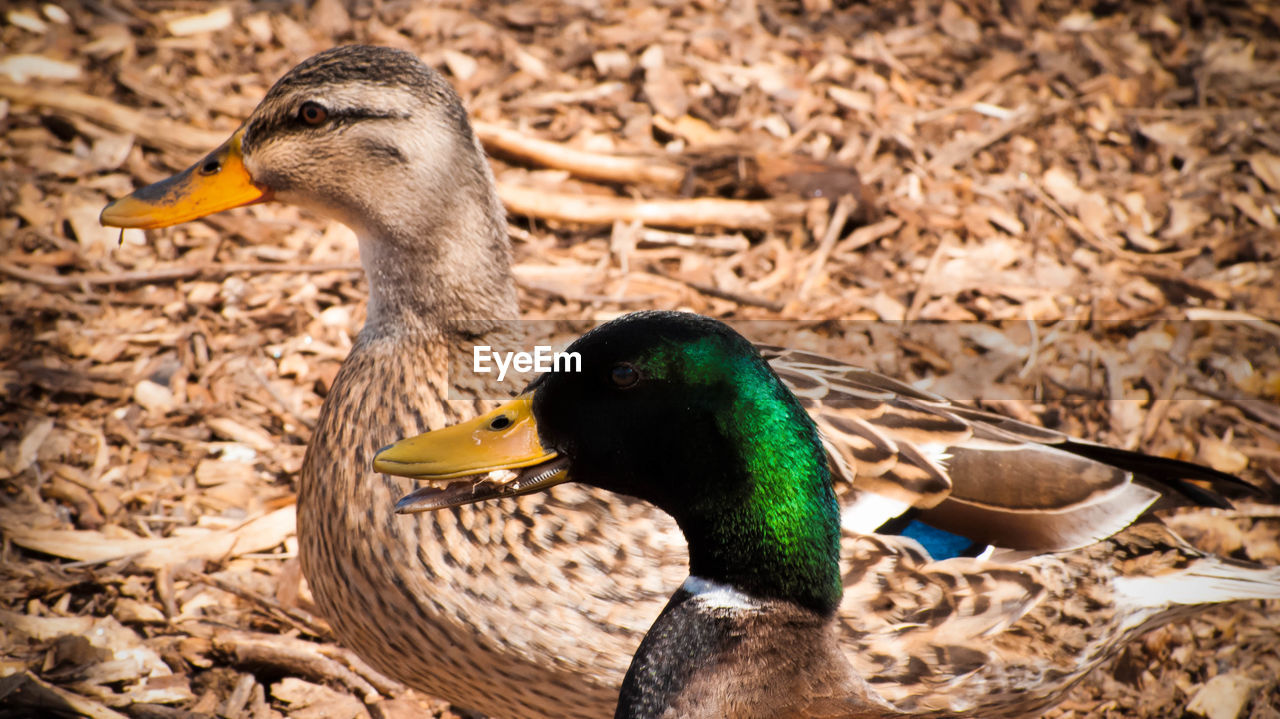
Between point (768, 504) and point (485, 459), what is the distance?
481 mm

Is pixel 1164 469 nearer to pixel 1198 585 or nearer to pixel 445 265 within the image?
pixel 1198 585

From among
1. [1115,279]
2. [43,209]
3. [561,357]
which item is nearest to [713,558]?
[561,357]

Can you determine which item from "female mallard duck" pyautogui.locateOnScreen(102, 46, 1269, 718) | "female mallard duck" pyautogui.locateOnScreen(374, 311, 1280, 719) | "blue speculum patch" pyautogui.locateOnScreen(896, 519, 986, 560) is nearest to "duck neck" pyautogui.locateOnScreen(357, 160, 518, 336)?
"female mallard duck" pyautogui.locateOnScreen(102, 46, 1269, 718)

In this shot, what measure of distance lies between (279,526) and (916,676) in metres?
1.87

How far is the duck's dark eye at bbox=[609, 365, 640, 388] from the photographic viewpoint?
6.15 feet

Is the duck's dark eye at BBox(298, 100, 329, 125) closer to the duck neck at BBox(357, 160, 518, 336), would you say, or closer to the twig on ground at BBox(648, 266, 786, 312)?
the duck neck at BBox(357, 160, 518, 336)

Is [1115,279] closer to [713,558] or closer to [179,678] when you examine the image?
[713,558]

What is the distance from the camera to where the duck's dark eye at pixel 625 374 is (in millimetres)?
1876

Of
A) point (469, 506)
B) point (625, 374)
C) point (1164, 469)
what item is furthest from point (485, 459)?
point (1164, 469)

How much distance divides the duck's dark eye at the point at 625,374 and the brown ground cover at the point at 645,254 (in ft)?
4.87

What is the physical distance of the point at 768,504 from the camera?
1870 millimetres

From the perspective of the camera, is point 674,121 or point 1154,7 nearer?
point 674,121

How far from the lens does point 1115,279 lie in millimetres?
4391

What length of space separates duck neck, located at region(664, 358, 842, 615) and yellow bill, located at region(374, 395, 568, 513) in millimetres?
256
